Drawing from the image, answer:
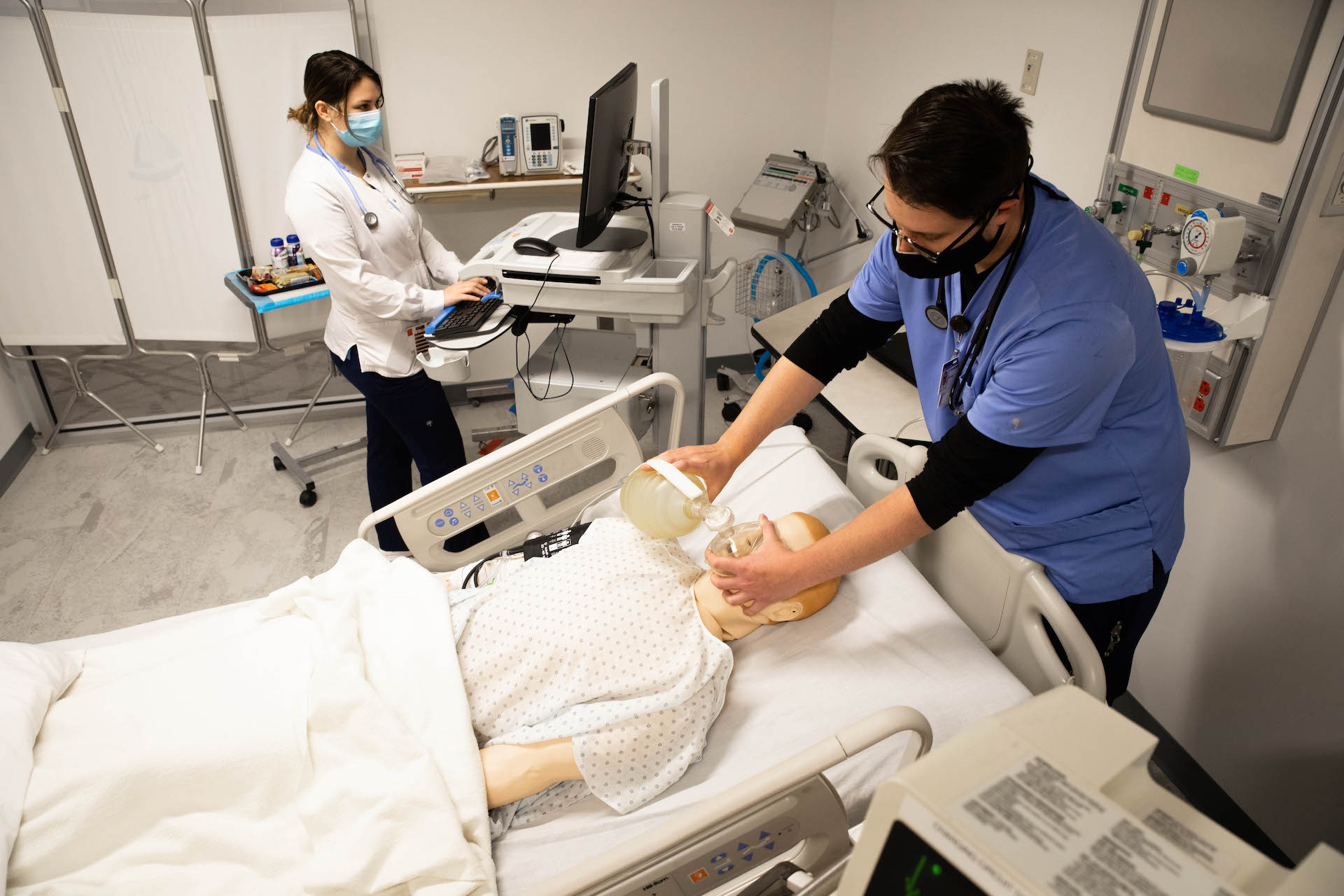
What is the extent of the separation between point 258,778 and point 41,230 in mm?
3107

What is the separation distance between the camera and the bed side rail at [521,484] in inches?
78.4

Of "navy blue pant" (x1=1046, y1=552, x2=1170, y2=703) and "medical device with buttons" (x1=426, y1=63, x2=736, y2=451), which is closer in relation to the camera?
"navy blue pant" (x1=1046, y1=552, x2=1170, y2=703)

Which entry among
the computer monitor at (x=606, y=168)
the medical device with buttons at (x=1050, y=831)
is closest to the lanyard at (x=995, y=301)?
the medical device with buttons at (x=1050, y=831)

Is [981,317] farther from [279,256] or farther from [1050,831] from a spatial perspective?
[279,256]

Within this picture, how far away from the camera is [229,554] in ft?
10.4

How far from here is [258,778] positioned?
1.41m

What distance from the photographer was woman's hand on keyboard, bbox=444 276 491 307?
2633mm

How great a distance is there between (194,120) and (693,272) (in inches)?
86.8

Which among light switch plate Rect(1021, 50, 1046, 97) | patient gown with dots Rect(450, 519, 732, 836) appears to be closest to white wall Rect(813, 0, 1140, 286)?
light switch plate Rect(1021, 50, 1046, 97)

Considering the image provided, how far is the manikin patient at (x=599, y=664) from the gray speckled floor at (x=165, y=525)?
1.65 meters

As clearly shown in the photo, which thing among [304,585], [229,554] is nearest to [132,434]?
[229,554]

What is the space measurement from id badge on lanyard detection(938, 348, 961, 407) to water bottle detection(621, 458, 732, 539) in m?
0.50

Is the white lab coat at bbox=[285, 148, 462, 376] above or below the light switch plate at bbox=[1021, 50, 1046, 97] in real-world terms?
below

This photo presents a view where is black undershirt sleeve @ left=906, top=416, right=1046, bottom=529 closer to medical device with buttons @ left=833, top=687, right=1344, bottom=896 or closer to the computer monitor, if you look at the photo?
medical device with buttons @ left=833, top=687, right=1344, bottom=896
